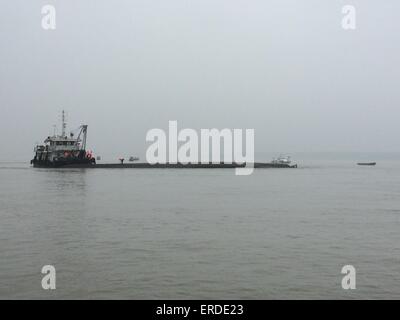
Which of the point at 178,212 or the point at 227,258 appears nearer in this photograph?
the point at 227,258

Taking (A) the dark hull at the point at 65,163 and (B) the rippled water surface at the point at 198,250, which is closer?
(B) the rippled water surface at the point at 198,250

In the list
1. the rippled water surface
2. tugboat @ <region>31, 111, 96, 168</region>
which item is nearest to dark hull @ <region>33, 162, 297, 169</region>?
tugboat @ <region>31, 111, 96, 168</region>

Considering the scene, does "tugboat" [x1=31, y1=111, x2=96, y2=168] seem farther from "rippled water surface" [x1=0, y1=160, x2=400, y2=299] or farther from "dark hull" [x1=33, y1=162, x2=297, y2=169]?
"rippled water surface" [x1=0, y1=160, x2=400, y2=299]

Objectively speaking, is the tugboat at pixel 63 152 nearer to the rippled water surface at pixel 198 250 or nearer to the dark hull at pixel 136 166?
the dark hull at pixel 136 166

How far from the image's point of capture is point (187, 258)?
68.7 feet

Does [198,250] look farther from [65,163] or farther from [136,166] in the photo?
[136,166]

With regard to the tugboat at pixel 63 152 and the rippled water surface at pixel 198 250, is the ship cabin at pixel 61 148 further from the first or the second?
the rippled water surface at pixel 198 250

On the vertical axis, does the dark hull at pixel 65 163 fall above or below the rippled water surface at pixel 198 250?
above

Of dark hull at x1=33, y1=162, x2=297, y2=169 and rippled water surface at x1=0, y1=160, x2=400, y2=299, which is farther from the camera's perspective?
dark hull at x1=33, y1=162, x2=297, y2=169

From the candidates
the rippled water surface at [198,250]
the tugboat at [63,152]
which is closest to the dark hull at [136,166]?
the tugboat at [63,152]
